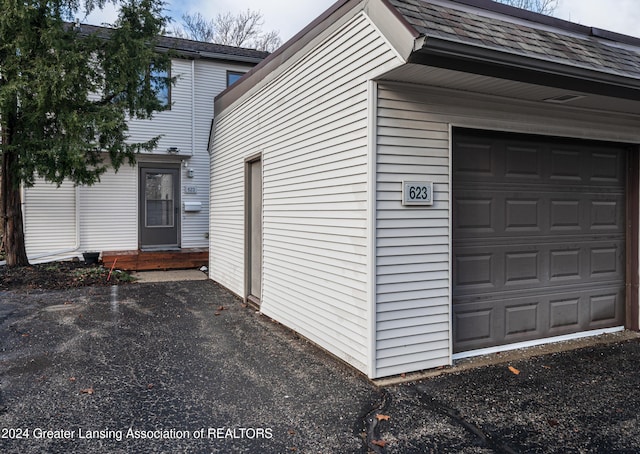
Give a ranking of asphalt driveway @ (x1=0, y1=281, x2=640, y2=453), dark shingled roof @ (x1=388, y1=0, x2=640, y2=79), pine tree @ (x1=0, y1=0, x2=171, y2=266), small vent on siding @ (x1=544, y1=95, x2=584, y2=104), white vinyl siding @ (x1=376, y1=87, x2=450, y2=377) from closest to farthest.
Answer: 1. asphalt driveway @ (x1=0, y1=281, x2=640, y2=453)
2. dark shingled roof @ (x1=388, y1=0, x2=640, y2=79)
3. white vinyl siding @ (x1=376, y1=87, x2=450, y2=377)
4. small vent on siding @ (x1=544, y1=95, x2=584, y2=104)
5. pine tree @ (x1=0, y1=0, x2=171, y2=266)

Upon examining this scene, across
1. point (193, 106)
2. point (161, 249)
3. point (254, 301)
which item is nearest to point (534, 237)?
point (254, 301)

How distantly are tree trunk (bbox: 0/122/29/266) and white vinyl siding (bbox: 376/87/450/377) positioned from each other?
25.6 ft

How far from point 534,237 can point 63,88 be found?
7.46m

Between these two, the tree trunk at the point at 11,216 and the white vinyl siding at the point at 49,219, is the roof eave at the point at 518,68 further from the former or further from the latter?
the white vinyl siding at the point at 49,219

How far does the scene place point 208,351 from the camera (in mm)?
4410

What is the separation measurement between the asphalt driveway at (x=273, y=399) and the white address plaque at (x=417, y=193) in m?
1.47

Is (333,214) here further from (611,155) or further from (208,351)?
(611,155)

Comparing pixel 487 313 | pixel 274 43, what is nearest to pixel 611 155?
pixel 487 313

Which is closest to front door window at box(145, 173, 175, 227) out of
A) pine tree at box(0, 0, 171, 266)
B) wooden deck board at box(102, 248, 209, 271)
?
wooden deck board at box(102, 248, 209, 271)

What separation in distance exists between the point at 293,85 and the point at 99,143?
520 cm

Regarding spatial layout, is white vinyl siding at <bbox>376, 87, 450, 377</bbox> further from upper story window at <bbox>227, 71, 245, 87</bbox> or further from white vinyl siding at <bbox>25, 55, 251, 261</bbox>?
upper story window at <bbox>227, 71, 245, 87</bbox>

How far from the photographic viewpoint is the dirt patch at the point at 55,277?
7.61 m

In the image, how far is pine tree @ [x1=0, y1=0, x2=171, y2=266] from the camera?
731 centimetres

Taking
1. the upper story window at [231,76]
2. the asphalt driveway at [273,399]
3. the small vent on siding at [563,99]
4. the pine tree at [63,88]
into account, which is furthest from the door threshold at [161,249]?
the small vent on siding at [563,99]
